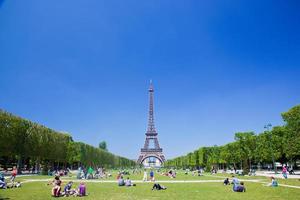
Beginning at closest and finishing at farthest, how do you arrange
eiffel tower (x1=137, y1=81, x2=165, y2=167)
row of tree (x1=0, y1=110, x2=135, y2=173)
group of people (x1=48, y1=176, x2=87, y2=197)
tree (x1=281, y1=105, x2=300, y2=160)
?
group of people (x1=48, y1=176, x2=87, y2=197) < tree (x1=281, y1=105, x2=300, y2=160) < row of tree (x1=0, y1=110, x2=135, y2=173) < eiffel tower (x1=137, y1=81, x2=165, y2=167)

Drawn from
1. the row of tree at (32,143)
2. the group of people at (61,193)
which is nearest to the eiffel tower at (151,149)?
the row of tree at (32,143)

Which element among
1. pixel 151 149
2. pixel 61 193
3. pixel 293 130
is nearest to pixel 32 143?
pixel 61 193

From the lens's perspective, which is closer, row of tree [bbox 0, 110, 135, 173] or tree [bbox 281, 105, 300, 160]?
tree [bbox 281, 105, 300, 160]

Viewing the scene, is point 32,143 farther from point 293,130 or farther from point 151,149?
point 151,149

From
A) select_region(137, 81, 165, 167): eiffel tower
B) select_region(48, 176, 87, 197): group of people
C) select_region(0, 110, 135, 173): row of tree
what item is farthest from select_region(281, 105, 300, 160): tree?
select_region(137, 81, 165, 167): eiffel tower

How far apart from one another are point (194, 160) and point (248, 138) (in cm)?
4603

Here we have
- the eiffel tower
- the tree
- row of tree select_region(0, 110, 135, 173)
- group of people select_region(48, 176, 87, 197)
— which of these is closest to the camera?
group of people select_region(48, 176, 87, 197)

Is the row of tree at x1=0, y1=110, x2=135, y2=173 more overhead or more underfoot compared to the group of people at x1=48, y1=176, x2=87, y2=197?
more overhead

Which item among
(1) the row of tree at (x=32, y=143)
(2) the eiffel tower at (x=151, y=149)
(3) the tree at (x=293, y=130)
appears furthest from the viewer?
(2) the eiffel tower at (x=151, y=149)

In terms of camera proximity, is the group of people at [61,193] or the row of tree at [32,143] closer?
the group of people at [61,193]

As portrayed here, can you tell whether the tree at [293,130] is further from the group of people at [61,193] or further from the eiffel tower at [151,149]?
the eiffel tower at [151,149]

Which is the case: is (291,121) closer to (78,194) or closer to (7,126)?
(78,194)

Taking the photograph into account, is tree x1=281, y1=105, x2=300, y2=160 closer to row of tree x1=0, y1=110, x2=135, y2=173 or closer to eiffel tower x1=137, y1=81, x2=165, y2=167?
row of tree x1=0, y1=110, x2=135, y2=173

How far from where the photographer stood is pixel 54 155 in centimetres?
6600
